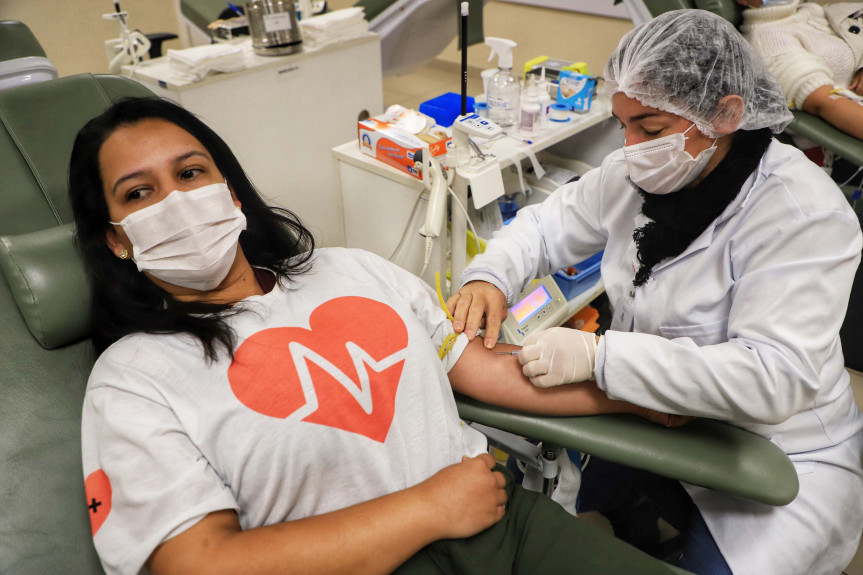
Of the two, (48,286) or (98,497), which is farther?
(48,286)

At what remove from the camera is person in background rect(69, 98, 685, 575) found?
2.67 ft

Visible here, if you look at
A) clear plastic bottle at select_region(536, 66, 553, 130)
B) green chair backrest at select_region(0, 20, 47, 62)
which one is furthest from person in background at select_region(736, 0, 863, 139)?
green chair backrest at select_region(0, 20, 47, 62)

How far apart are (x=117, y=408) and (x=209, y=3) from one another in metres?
3.29

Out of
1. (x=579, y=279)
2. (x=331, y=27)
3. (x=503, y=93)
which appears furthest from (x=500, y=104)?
(x=331, y=27)

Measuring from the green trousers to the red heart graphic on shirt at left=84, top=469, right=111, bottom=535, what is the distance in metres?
0.44

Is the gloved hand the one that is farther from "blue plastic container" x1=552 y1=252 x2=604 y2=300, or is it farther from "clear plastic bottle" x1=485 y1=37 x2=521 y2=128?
"clear plastic bottle" x1=485 y1=37 x2=521 y2=128

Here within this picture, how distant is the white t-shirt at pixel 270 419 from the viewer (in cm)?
80

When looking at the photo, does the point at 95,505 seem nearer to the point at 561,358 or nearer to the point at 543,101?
the point at 561,358

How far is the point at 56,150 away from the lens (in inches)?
51.5

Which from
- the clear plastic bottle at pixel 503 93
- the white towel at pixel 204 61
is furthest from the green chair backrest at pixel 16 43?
the clear plastic bottle at pixel 503 93

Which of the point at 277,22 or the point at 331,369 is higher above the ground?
the point at 277,22

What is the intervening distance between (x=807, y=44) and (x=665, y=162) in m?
1.77

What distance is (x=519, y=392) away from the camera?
1104 mm

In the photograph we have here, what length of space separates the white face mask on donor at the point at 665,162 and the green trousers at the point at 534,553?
0.65 meters
